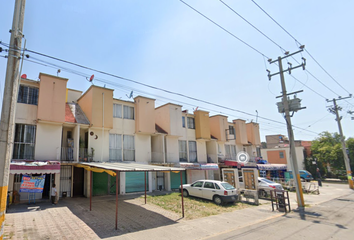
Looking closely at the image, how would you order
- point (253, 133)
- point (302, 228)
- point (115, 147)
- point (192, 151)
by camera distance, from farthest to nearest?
1. point (253, 133)
2. point (192, 151)
3. point (115, 147)
4. point (302, 228)

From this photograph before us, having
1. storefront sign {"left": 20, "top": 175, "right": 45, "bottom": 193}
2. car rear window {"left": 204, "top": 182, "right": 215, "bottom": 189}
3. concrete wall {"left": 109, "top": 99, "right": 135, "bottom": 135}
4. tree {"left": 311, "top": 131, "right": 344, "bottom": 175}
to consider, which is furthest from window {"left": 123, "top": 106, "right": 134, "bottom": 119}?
tree {"left": 311, "top": 131, "right": 344, "bottom": 175}

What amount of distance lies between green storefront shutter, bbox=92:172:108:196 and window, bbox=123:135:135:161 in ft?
7.79

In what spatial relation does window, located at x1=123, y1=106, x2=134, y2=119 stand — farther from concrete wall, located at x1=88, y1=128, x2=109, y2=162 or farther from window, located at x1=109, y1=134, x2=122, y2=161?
concrete wall, located at x1=88, y1=128, x2=109, y2=162

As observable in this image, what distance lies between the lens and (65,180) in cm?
1639

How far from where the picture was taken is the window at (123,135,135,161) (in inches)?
761

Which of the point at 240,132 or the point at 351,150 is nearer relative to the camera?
the point at 240,132

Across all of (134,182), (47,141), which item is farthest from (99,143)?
(134,182)

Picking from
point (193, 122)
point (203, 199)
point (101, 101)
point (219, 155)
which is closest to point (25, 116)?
point (101, 101)

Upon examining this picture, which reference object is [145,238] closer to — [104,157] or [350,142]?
[104,157]

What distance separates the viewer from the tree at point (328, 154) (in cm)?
3422

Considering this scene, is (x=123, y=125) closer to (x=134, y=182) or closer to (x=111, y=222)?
(x=134, y=182)

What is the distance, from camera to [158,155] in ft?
70.3

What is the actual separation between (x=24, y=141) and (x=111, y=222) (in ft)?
30.2

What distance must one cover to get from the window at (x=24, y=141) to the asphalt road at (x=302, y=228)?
1324 centimetres
